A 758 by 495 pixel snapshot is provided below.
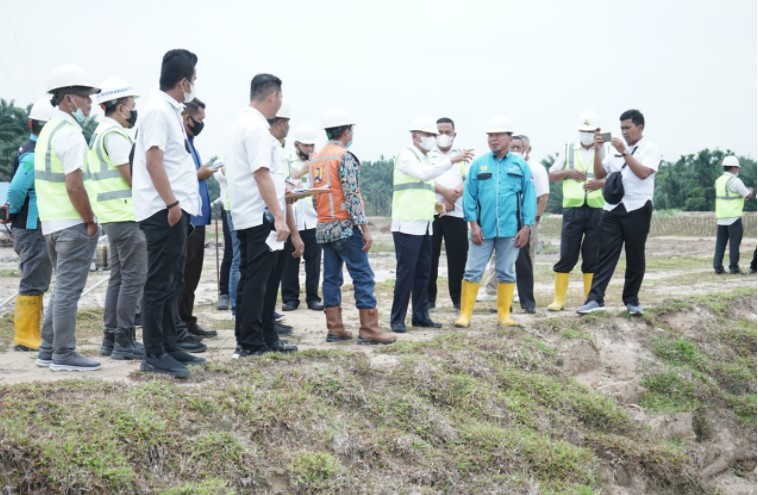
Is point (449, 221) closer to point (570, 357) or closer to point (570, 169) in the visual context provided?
point (570, 169)

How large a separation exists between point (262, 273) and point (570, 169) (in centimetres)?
459

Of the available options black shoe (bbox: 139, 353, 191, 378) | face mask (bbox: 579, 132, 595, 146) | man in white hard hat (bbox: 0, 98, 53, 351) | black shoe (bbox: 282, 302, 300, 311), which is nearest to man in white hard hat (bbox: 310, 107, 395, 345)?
black shoe (bbox: 139, 353, 191, 378)

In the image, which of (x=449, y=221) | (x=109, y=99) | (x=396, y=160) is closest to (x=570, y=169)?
(x=449, y=221)

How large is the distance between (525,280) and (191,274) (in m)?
3.94

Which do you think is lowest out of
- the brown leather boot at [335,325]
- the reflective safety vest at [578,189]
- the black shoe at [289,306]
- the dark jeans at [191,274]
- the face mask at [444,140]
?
the black shoe at [289,306]

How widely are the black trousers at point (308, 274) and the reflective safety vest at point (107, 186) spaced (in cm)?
356

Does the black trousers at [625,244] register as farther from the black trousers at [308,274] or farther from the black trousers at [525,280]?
the black trousers at [308,274]

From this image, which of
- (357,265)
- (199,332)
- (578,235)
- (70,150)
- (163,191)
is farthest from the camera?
(578,235)

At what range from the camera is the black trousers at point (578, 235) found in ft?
29.0

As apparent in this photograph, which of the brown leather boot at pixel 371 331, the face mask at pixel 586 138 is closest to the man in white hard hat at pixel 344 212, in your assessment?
the brown leather boot at pixel 371 331

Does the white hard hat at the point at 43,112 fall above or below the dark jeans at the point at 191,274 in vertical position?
above

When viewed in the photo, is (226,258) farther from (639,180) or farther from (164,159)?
(639,180)

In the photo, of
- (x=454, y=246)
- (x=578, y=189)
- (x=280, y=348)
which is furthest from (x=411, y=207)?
(x=578, y=189)

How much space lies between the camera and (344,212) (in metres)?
6.49
